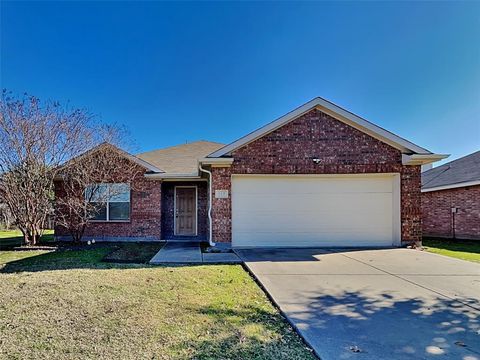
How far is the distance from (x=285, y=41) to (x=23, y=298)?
10.3 meters

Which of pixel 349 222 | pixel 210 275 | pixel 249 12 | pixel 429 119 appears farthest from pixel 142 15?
pixel 429 119

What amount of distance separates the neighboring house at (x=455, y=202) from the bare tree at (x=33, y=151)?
54.6 feet

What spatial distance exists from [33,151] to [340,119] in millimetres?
10677

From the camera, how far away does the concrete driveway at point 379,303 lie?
313cm

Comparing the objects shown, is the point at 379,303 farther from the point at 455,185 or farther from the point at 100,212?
the point at 455,185

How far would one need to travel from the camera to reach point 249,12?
380 inches

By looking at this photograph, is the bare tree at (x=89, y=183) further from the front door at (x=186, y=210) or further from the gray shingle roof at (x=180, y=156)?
the front door at (x=186, y=210)

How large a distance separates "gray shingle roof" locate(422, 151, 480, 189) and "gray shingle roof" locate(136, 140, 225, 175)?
12091 mm

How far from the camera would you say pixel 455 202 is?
1408cm

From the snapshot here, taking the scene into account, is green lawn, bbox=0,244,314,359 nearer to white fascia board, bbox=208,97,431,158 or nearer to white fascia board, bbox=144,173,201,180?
white fascia board, bbox=208,97,431,158

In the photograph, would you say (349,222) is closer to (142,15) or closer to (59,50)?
(142,15)

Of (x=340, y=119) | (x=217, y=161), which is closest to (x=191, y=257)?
(x=217, y=161)

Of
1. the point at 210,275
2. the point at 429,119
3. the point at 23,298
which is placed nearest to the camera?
the point at 23,298

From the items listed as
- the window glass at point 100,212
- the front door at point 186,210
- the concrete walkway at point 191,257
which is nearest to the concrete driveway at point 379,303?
the concrete walkway at point 191,257
